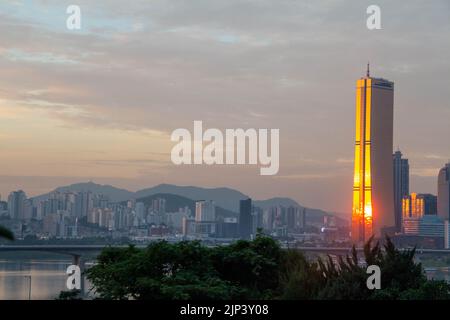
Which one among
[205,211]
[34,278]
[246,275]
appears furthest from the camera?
[205,211]

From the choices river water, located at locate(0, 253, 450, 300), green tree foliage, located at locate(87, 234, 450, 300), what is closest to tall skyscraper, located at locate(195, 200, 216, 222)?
river water, located at locate(0, 253, 450, 300)

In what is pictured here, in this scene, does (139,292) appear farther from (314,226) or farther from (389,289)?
(314,226)

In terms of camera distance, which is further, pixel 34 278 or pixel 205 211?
pixel 205 211

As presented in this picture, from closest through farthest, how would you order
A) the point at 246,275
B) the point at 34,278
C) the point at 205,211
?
the point at 246,275
the point at 34,278
the point at 205,211

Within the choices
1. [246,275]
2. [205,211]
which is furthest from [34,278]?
[205,211]

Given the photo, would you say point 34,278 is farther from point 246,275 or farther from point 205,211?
point 205,211

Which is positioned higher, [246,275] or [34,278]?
[246,275]

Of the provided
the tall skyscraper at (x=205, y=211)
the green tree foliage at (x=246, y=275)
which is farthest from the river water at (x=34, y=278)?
the tall skyscraper at (x=205, y=211)

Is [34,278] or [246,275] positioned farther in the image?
[34,278]

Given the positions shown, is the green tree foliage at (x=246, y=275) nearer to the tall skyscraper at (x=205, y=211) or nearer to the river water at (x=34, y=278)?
the river water at (x=34, y=278)
